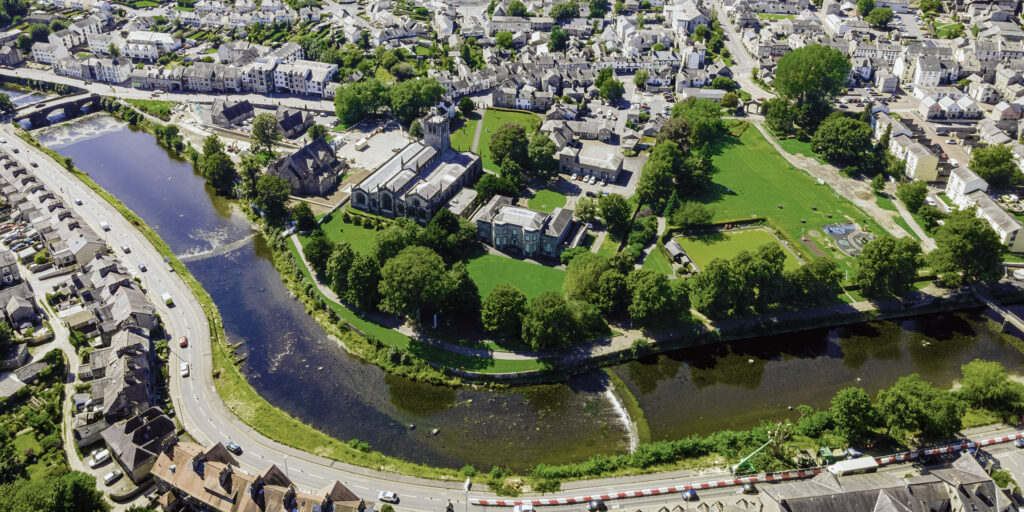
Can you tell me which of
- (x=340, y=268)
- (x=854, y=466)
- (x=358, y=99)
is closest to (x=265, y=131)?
(x=358, y=99)

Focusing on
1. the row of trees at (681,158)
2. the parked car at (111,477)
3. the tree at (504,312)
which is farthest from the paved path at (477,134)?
the parked car at (111,477)

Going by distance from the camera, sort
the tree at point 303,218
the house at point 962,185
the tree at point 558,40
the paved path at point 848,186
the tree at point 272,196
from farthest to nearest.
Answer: the tree at point 558,40 < the house at point 962,185 < the paved path at point 848,186 < the tree at point 272,196 < the tree at point 303,218

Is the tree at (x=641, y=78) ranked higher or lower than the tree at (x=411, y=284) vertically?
higher

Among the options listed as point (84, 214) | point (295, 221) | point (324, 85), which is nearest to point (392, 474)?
point (295, 221)

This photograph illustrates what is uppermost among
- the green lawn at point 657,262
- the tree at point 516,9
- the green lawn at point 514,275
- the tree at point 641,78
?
the tree at point 516,9

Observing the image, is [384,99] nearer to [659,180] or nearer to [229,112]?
[229,112]

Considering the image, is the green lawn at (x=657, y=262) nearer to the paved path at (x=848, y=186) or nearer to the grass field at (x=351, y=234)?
the paved path at (x=848, y=186)

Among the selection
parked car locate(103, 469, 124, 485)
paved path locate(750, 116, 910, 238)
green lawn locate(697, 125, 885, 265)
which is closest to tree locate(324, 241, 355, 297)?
parked car locate(103, 469, 124, 485)
